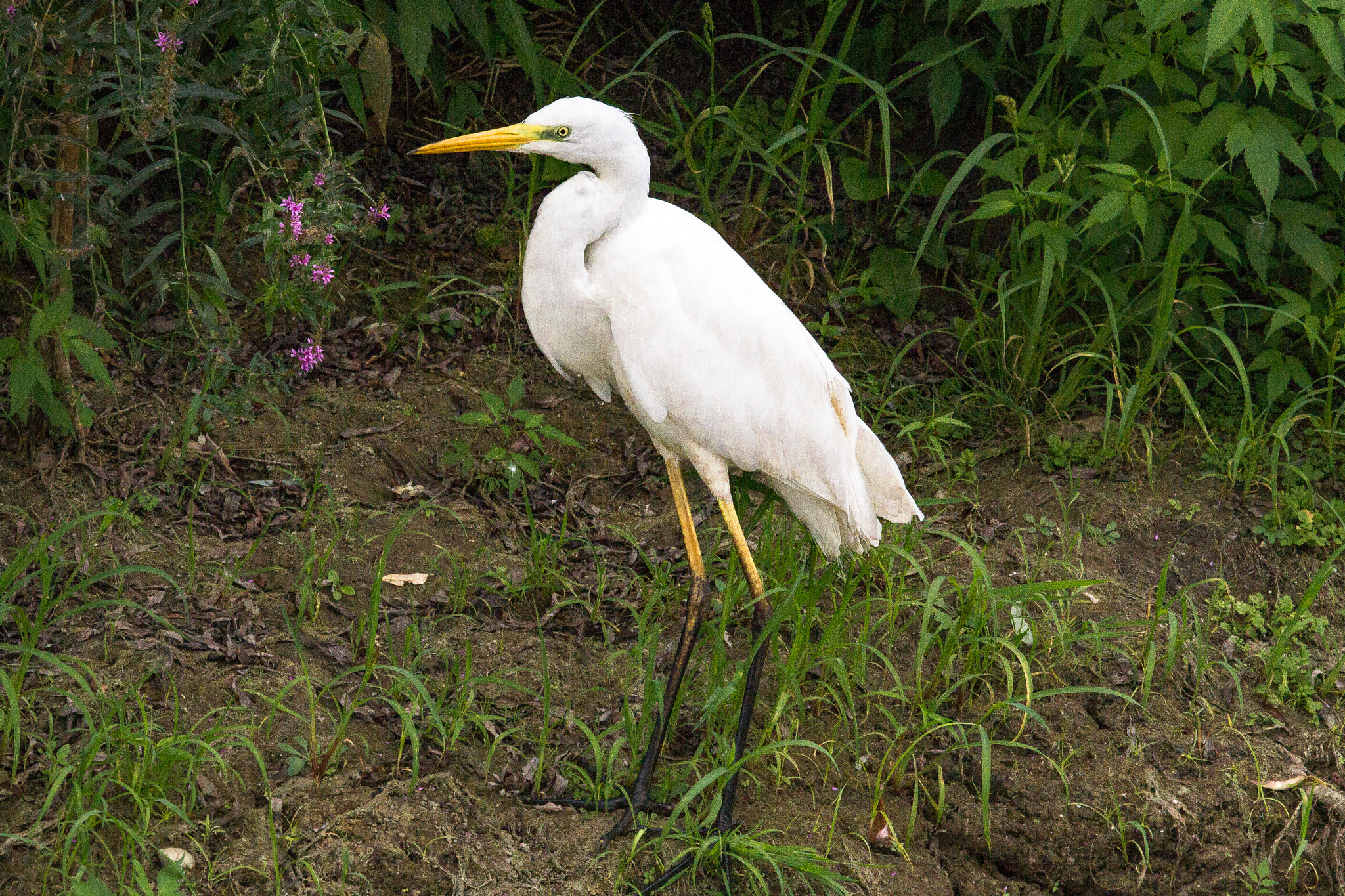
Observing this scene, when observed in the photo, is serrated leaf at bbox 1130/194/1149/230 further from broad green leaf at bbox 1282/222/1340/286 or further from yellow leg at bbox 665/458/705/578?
yellow leg at bbox 665/458/705/578

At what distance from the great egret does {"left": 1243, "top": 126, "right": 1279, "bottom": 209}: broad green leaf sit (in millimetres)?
1388

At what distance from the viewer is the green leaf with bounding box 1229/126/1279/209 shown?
346 centimetres

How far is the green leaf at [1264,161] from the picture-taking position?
346 cm

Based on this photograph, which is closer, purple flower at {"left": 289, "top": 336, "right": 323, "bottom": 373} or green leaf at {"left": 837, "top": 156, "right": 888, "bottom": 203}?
purple flower at {"left": 289, "top": 336, "right": 323, "bottom": 373}

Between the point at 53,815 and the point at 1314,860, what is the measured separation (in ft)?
9.40

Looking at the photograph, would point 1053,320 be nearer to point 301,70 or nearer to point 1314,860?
point 1314,860

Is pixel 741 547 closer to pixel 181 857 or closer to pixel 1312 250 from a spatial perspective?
pixel 181 857

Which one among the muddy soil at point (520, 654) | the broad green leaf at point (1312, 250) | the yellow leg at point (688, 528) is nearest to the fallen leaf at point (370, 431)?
the muddy soil at point (520, 654)

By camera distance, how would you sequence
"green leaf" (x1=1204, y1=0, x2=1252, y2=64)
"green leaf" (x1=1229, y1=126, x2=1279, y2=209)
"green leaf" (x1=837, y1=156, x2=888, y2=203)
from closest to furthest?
"green leaf" (x1=1204, y1=0, x2=1252, y2=64) → "green leaf" (x1=1229, y1=126, x2=1279, y2=209) → "green leaf" (x1=837, y1=156, x2=888, y2=203)

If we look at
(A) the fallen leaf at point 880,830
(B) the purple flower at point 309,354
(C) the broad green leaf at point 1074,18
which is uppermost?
(C) the broad green leaf at point 1074,18

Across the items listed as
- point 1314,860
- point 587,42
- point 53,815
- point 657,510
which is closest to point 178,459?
point 53,815

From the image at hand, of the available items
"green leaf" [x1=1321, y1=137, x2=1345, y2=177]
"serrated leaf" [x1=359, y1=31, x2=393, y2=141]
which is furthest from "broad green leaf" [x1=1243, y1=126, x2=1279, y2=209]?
"serrated leaf" [x1=359, y1=31, x2=393, y2=141]

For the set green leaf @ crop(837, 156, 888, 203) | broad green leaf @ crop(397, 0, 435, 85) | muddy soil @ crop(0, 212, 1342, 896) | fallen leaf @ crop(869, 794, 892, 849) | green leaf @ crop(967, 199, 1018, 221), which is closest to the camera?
muddy soil @ crop(0, 212, 1342, 896)

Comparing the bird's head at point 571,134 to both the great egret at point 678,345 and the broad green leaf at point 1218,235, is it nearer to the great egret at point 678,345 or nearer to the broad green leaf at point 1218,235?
the great egret at point 678,345
